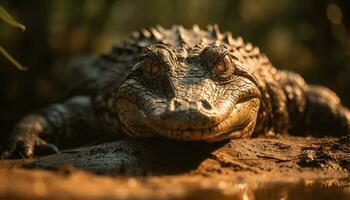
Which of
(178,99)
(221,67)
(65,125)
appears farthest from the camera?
(65,125)

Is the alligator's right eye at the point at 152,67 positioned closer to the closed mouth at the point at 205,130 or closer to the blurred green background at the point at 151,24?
the closed mouth at the point at 205,130

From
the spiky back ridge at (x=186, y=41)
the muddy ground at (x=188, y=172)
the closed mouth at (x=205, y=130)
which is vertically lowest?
the muddy ground at (x=188, y=172)

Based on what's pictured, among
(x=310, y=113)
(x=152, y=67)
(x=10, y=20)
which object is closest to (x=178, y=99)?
(x=152, y=67)

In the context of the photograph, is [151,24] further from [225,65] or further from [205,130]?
[205,130]

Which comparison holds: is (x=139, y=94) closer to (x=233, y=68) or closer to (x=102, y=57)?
(x=233, y=68)

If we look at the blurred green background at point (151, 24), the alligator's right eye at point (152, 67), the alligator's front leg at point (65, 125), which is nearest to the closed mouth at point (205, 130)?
the alligator's right eye at point (152, 67)

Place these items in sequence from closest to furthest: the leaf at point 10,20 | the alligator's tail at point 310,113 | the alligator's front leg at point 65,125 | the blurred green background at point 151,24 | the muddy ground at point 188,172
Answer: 1. the muddy ground at point 188,172
2. the leaf at point 10,20
3. the alligator's front leg at point 65,125
4. the alligator's tail at point 310,113
5. the blurred green background at point 151,24
